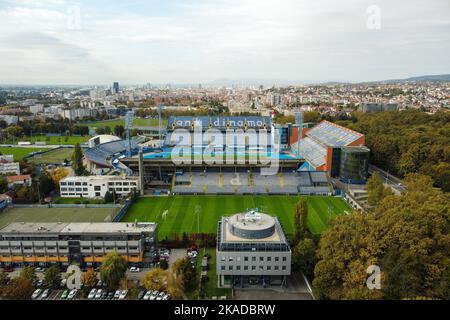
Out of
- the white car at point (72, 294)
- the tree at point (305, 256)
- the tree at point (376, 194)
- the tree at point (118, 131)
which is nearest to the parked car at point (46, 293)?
the white car at point (72, 294)

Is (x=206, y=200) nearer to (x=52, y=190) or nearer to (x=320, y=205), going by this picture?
(x=320, y=205)

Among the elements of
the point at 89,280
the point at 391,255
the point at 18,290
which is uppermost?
the point at 391,255

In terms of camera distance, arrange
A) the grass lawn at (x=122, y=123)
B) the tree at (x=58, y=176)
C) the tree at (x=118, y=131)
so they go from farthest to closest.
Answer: the grass lawn at (x=122, y=123) → the tree at (x=118, y=131) → the tree at (x=58, y=176)

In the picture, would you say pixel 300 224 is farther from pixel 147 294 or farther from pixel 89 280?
pixel 89 280

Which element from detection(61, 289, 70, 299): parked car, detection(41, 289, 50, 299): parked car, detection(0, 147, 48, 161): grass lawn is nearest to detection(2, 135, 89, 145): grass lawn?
detection(0, 147, 48, 161): grass lawn

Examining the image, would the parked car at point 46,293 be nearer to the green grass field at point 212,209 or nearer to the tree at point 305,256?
the green grass field at point 212,209

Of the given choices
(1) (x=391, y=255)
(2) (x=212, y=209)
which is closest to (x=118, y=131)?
(2) (x=212, y=209)
